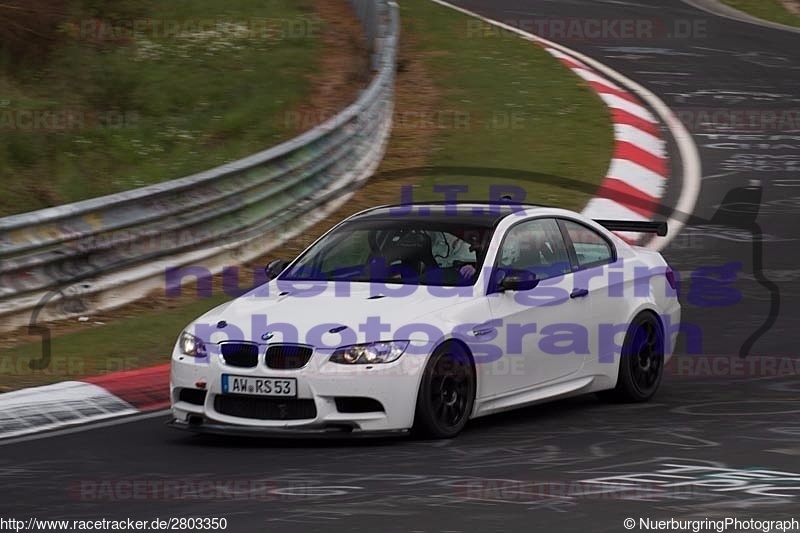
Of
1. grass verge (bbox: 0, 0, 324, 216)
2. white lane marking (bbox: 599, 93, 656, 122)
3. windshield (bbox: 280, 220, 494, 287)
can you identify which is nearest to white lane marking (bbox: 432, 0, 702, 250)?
Answer: white lane marking (bbox: 599, 93, 656, 122)

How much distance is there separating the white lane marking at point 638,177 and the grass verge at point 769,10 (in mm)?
12568

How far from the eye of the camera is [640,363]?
1016 centimetres

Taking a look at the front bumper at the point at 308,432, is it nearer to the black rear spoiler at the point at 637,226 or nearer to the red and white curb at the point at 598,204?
the red and white curb at the point at 598,204

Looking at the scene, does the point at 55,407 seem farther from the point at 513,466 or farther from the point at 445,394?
the point at 513,466

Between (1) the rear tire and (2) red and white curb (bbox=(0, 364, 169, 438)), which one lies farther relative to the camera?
(1) the rear tire

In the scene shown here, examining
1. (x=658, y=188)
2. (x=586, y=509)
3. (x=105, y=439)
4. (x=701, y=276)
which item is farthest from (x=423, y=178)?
(x=586, y=509)

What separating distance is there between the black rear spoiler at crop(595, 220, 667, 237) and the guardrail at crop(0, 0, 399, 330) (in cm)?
444

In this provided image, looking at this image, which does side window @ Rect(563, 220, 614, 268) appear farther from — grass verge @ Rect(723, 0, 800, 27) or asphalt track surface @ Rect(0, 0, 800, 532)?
grass verge @ Rect(723, 0, 800, 27)

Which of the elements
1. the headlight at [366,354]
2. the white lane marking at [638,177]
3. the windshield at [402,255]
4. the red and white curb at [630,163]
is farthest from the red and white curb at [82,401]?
the white lane marking at [638,177]

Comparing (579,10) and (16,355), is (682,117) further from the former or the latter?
(16,355)

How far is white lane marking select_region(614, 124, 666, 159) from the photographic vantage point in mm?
18547

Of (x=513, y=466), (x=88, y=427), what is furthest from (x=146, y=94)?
(x=513, y=466)

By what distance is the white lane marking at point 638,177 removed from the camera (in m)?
16.8

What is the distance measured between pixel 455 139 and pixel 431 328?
1047 centimetres
